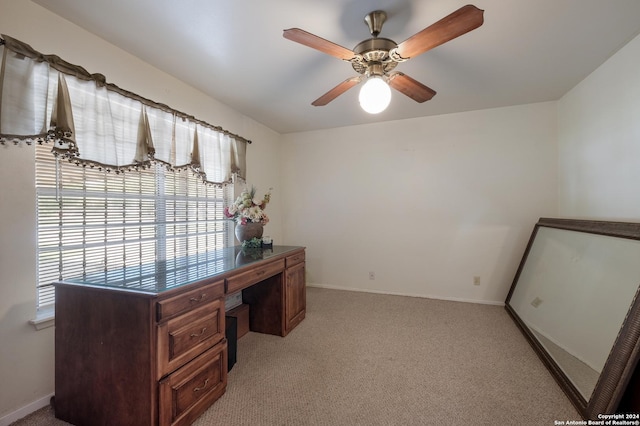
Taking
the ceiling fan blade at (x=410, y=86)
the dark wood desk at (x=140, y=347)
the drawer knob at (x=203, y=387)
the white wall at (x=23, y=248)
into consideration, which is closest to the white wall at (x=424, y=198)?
the ceiling fan blade at (x=410, y=86)

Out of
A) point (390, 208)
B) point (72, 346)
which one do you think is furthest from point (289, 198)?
point (72, 346)

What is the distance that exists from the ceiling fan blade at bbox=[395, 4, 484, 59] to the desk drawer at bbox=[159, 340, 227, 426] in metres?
2.22

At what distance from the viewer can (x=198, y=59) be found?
2.20 meters

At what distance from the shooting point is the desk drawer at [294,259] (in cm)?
264

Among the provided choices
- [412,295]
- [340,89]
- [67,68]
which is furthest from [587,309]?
[67,68]

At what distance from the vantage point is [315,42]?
1542 mm

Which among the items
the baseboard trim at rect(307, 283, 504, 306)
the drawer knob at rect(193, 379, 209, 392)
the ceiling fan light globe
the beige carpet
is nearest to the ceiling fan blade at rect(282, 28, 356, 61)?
the ceiling fan light globe

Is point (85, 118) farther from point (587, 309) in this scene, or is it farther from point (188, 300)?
point (587, 309)

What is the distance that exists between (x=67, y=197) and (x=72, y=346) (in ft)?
3.16

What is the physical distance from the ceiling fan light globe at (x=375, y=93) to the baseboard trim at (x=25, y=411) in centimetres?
277

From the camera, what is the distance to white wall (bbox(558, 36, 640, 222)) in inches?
81.0

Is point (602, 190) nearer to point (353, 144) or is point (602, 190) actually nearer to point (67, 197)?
point (353, 144)

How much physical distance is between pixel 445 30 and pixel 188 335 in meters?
2.18

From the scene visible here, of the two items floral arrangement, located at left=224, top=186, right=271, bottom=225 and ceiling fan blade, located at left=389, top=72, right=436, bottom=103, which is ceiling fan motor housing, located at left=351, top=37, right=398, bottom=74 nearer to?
ceiling fan blade, located at left=389, top=72, right=436, bottom=103
